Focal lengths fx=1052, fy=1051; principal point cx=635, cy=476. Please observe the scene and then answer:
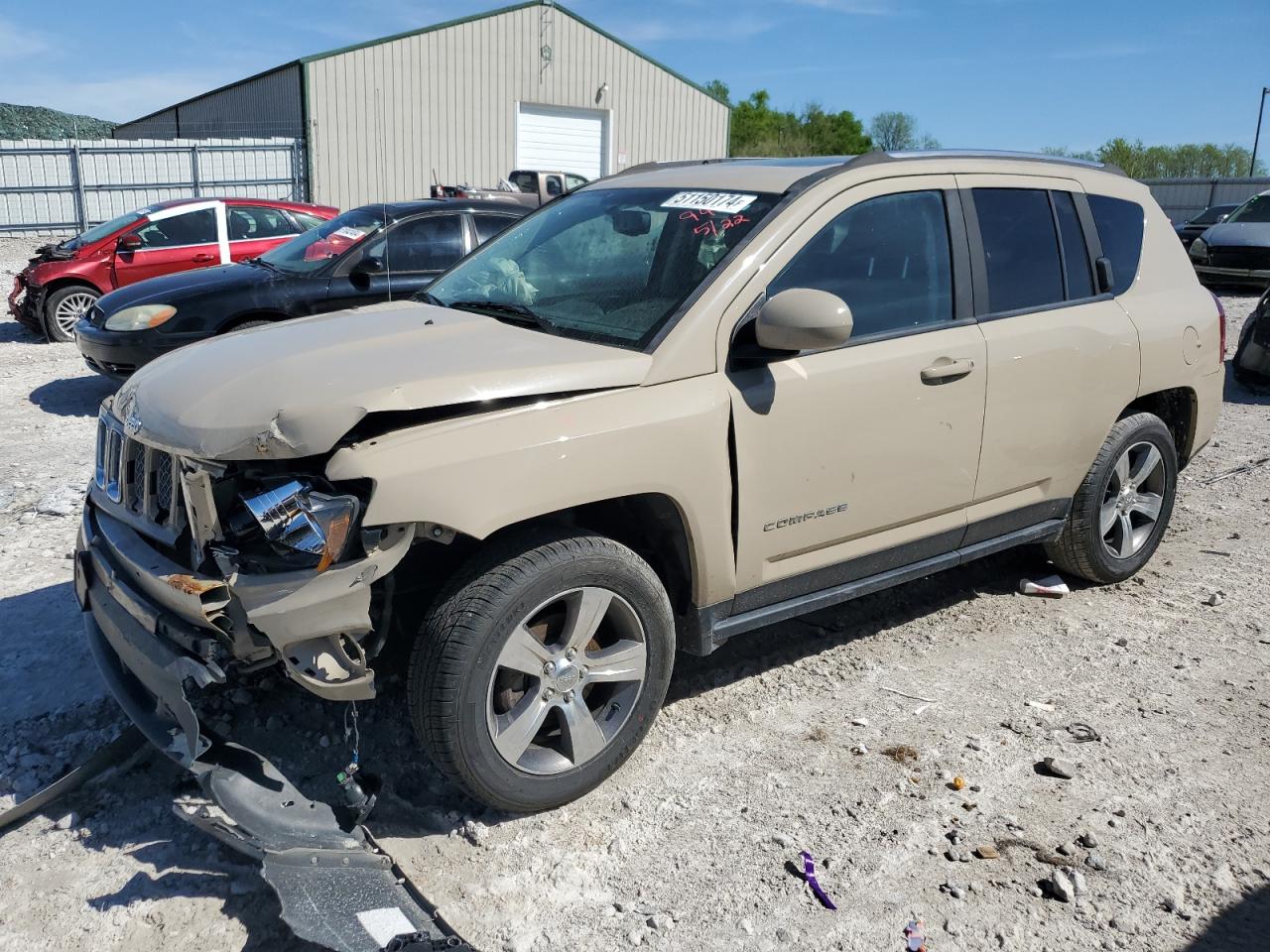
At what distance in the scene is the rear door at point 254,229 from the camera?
39.8 feet

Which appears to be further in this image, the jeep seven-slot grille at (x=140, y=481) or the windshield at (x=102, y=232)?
the windshield at (x=102, y=232)

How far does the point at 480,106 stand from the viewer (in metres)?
27.2

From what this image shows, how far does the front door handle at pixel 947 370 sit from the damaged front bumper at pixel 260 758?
2.03 m

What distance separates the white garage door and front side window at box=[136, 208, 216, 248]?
16882 millimetres

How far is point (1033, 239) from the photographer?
14.4ft

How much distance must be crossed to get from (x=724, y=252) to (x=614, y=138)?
27121 millimetres

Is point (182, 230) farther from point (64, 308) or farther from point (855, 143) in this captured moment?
point (855, 143)

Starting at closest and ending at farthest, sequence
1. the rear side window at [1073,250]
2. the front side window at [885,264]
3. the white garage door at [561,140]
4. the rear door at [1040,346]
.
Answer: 1. the front side window at [885,264]
2. the rear door at [1040,346]
3. the rear side window at [1073,250]
4. the white garage door at [561,140]

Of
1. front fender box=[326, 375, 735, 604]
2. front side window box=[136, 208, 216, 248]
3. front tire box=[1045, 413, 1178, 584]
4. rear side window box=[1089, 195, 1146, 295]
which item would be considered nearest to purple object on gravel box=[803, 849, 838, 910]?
front fender box=[326, 375, 735, 604]

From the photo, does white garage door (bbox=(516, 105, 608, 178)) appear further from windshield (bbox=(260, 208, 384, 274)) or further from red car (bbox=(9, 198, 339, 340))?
windshield (bbox=(260, 208, 384, 274))

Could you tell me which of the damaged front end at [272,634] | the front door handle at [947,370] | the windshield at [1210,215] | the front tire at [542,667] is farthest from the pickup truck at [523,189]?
the windshield at [1210,215]

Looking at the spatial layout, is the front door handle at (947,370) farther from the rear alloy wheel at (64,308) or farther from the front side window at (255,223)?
the rear alloy wheel at (64,308)

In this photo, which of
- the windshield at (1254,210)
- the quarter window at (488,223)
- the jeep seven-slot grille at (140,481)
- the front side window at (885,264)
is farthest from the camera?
the windshield at (1254,210)

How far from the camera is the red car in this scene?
1168 centimetres
